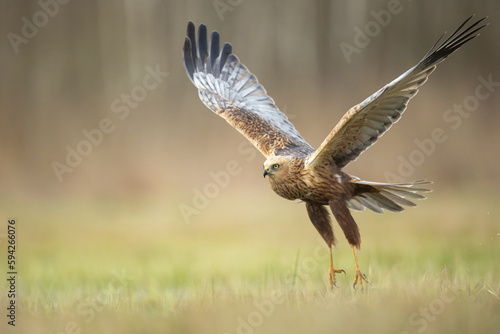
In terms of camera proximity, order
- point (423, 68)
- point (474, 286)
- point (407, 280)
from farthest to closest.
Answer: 1. point (407, 280)
2. point (474, 286)
3. point (423, 68)

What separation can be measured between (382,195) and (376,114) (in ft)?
2.22

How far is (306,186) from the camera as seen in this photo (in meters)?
4.52

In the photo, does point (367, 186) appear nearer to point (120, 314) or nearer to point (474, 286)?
point (474, 286)

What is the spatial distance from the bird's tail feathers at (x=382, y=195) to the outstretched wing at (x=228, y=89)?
3.19 feet

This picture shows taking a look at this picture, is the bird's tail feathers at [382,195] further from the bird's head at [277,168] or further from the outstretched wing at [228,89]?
the outstretched wing at [228,89]

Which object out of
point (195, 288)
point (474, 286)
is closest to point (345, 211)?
point (474, 286)

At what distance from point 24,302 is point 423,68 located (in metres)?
3.36

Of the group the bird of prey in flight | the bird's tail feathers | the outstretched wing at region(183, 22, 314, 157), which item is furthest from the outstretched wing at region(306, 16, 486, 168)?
the outstretched wing at region(183, 22, 314, 157)

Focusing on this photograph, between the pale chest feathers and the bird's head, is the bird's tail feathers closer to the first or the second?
the pale chest feathers

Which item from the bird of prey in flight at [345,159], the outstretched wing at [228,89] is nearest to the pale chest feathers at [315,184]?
the bird of prey in flight at [345,159]

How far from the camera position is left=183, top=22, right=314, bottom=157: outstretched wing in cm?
564

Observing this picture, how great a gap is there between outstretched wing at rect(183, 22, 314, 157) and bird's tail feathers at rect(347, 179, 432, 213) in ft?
3.19

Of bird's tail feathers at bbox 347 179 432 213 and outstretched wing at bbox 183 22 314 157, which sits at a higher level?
outstretched wing at bbox 183 22 314 157

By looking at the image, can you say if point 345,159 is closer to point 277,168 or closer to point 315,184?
point 315,184
